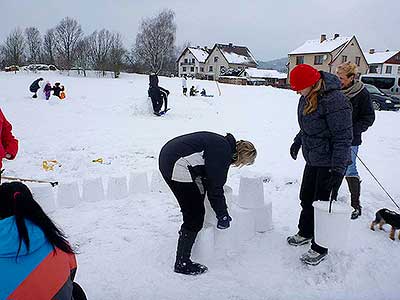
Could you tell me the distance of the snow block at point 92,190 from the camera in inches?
166

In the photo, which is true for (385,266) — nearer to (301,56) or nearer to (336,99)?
(336,99)

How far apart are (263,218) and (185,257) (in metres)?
1.05

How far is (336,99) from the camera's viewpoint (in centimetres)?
286

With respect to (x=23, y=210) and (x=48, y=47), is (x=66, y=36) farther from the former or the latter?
(x=23, y=210)

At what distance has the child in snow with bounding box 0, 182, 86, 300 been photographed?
139 centimetres

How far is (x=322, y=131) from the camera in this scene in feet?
9.85

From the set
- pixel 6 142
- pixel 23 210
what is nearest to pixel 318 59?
pixel 6 142

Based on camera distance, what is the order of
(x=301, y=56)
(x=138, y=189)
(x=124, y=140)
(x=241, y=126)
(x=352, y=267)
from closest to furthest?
1. (x=352, y=267)
2. (x=138, y=189)
3. (x=124, y=140)
4. (x=241, y=126)
5. (x=301, y=56)

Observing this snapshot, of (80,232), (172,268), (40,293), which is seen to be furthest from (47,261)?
(80,232)

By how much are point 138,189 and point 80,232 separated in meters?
1.07

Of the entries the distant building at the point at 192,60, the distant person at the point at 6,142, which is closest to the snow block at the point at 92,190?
the distant person at the point at 6,142

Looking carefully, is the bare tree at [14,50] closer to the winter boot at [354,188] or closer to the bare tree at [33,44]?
the bare tree at [33,44]

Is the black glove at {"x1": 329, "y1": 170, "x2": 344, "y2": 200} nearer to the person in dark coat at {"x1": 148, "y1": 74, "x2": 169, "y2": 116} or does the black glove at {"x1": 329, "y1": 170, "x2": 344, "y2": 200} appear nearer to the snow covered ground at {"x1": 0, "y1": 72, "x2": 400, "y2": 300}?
the snow covered ground at {"x1": 0, "y1": 72, "x2": 400, "y2": 300}

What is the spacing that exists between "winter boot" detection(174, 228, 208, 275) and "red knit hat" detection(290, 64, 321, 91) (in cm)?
149
